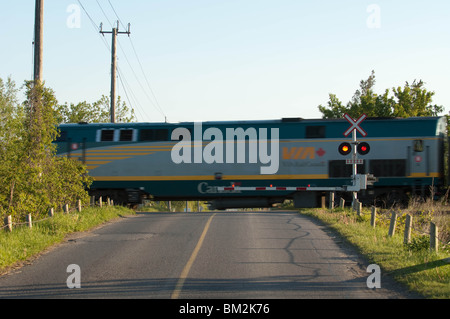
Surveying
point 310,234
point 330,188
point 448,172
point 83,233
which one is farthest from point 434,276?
point 448,172

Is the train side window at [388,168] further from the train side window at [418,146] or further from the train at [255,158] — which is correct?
the train side window at [418,146]

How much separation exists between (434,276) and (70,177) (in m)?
17.0

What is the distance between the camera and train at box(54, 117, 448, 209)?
26750 millimetres

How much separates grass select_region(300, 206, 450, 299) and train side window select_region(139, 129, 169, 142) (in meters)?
11.1

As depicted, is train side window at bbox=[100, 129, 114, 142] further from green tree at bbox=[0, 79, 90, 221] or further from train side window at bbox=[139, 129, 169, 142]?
green tree at bbox=[0, 79, 90, 221]

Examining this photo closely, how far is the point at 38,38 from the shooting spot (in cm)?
1902

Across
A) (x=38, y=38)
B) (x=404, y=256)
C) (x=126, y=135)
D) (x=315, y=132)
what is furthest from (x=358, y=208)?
(x=38, y=38)

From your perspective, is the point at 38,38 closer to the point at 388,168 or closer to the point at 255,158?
the point at 255,158

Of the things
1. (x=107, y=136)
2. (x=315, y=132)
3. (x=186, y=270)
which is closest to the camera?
(x=186, y=270)

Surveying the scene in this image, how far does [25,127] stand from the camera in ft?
61.8

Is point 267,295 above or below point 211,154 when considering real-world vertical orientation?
below

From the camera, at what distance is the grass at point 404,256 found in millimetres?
9648

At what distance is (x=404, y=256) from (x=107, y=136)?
18.8 metres
